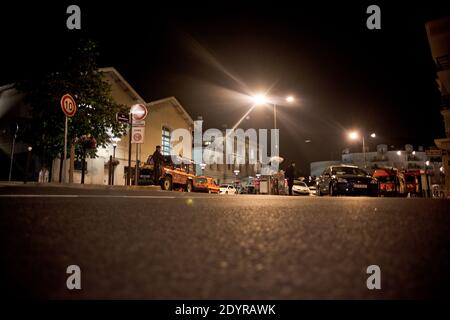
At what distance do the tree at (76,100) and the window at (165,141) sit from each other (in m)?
15.8

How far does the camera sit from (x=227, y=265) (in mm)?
833

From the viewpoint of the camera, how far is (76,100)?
18.4 metres

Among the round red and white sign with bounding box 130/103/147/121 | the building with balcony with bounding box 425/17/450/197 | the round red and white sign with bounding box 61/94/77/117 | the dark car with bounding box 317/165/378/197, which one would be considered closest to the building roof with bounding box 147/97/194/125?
the round red and white sign with bounding box 130/103/147/121

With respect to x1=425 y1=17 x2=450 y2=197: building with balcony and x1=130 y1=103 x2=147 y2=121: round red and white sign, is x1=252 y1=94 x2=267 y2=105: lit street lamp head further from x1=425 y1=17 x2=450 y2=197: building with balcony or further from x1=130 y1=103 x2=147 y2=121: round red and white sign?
x1=425 y1=17 x2=450 y2=197: building with balcony

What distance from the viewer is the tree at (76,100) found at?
1789 centimetres

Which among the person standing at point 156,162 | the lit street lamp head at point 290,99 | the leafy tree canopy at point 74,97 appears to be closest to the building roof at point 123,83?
the leafy tree canopy at point 74,97

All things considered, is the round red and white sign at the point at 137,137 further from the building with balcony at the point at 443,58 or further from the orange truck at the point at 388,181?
the building with balcony at the point at 443,58

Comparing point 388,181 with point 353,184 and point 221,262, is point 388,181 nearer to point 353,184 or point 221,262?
point 353,184

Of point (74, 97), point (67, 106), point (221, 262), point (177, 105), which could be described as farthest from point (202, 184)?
point (221, 262)

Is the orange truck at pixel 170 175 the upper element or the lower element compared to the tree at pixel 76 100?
lower

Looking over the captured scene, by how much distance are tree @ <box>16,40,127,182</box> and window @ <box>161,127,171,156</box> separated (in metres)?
15.8

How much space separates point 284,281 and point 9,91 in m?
30.2

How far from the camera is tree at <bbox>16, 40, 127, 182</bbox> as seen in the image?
17.9 metres

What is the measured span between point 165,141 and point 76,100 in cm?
1786
